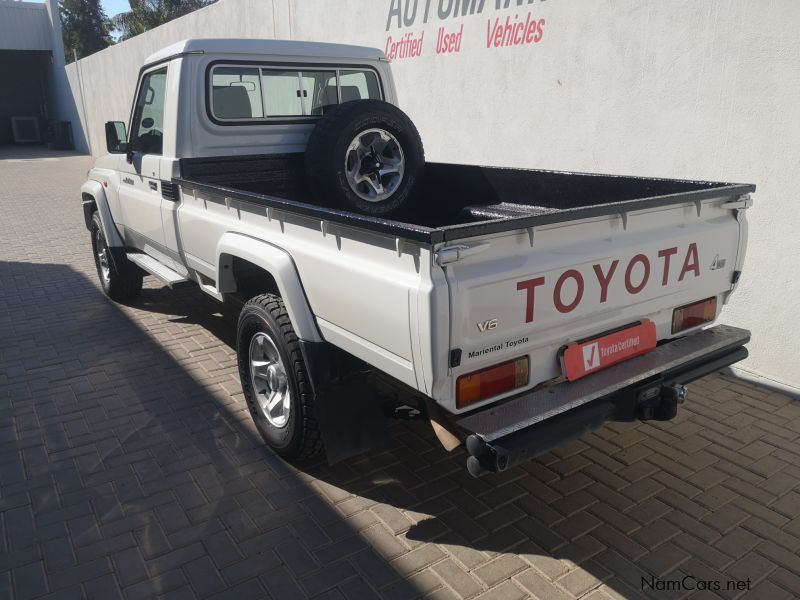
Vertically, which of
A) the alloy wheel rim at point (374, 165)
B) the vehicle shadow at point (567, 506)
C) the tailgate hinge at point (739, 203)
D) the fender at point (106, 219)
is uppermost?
the alloy wheel rim at point (374, 165)

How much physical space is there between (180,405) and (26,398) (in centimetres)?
105

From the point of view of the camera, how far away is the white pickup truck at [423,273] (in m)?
2.26

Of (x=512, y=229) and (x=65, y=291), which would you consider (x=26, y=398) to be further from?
(x=512, y=229)

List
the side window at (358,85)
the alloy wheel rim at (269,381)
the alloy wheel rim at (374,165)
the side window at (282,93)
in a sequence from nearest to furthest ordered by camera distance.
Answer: the alloy wheel rim at (269,381) < the alloy wheel rim at (374,165) < the side window at (282,93) < the side window at (358,85)

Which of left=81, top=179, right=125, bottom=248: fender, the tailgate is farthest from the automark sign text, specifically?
left=81, top=179, right=125, bottom=248: fender

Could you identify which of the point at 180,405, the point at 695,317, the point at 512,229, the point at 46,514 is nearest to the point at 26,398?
the point at 180,405

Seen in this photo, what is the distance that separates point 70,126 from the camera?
25.8 meters

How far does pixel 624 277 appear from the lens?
2654mm

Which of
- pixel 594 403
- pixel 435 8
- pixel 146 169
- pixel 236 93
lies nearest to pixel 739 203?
pixel 594 403

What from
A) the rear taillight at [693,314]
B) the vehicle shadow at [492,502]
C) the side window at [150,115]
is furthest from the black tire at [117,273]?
the rear taillight at [693,314]

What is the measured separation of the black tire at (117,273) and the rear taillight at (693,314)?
4.64m

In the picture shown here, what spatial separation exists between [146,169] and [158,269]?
73 cm

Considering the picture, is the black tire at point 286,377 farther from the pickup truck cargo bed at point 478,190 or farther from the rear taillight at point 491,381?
the rear taillight at point 491,381

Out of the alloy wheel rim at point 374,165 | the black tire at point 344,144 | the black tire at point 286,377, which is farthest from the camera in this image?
the alloy wheel rim at point 374,165
